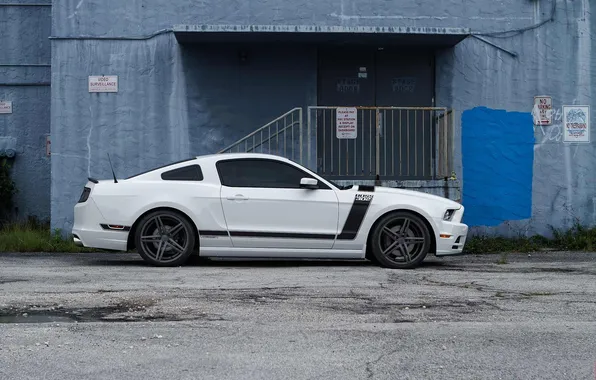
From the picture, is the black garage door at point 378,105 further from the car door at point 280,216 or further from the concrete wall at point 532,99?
the car door at point 280,216

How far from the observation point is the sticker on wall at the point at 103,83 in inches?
559

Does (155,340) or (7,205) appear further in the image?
(7,205)

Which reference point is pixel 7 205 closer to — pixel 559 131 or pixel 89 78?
pixel 89 78

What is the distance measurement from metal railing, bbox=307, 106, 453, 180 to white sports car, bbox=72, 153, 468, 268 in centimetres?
356

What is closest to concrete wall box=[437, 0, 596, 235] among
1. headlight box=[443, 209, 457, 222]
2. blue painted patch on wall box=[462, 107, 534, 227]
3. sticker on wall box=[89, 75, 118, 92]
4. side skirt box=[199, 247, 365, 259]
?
blue painted patch on wall box=[462, 107, 534, 227]

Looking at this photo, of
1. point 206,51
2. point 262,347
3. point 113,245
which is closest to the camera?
point 262,347

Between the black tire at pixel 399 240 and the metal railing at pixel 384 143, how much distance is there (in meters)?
3.54

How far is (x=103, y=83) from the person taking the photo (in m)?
14.2

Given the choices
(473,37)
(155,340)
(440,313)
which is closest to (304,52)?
(473,37)

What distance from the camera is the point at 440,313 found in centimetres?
716

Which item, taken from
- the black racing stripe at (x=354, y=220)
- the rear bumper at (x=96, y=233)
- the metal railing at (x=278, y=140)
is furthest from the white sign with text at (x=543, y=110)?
the rear bumper at (x=96, y=233)

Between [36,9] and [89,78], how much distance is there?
8.23 feet

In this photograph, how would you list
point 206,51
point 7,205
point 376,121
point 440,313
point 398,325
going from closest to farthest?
point 398,325
point 440,313
point 376,121
point 206,51
point 7,205

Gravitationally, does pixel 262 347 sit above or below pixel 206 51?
below
